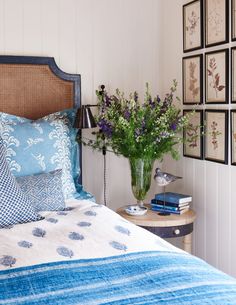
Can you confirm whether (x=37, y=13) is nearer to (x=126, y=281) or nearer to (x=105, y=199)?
(x=105, y=199)

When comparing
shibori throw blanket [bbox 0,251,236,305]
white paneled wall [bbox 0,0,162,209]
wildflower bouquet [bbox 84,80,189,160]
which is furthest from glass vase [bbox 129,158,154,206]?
shibori throw blanket [bbox 0,251,236,305]

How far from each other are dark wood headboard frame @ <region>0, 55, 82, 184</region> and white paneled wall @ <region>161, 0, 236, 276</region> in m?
0.73

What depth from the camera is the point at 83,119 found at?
298 centimetres

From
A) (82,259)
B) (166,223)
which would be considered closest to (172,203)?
(166,223)

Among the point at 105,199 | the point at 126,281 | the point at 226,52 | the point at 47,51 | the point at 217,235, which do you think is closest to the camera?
the point at 126,281

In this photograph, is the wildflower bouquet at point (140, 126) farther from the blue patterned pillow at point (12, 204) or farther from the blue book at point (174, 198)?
the blue patterned pillow at point (12, 204)

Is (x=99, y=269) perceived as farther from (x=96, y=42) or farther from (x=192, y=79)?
(x=96, y=42)

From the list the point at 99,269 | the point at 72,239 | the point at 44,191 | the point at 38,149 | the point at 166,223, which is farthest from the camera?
the point at 166,223

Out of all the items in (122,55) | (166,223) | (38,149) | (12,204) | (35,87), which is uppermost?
(122,55)

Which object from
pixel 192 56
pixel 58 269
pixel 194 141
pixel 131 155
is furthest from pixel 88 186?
pixel 58 269

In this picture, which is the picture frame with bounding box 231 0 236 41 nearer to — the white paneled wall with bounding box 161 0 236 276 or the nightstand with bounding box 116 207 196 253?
the white paneled wall with bounding box 161 0 236 276

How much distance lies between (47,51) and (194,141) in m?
1.19

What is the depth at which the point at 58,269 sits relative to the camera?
1577 mm

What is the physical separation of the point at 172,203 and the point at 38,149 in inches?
37.4
